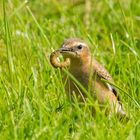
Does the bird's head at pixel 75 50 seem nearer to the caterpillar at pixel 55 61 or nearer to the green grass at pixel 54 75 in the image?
the caterpillar at pixel 55 61

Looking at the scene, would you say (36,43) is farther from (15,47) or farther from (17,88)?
(17,88)

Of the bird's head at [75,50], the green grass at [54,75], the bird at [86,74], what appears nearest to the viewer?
the green grass at [54,75]

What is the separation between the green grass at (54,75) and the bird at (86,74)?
10 centimetres

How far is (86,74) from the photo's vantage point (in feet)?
23.2

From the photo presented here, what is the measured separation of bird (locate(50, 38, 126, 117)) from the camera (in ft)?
22.6

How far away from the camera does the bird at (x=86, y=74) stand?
6898mm

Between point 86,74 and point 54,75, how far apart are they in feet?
1.21

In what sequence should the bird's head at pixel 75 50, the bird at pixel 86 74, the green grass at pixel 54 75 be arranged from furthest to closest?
the bird's head at pixel 75 50 < the bird at pixel 86 74 < the green grass at pixel 54 75

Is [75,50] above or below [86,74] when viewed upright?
above

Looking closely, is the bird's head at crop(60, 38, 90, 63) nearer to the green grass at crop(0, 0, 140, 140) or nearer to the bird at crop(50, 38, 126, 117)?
the bird at crop(50, 38, 126, 117)

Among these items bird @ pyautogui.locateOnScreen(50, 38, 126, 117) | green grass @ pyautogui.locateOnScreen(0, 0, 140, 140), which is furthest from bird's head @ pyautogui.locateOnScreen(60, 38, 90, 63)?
green grass @ pyautogui.locateOnScreen(0, 0, 140, 140)

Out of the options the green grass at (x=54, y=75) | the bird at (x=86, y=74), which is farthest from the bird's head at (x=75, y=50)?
the green grass at (x=54, y=75)

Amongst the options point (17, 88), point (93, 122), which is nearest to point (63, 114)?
point (93, 122)

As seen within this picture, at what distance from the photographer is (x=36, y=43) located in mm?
8117
